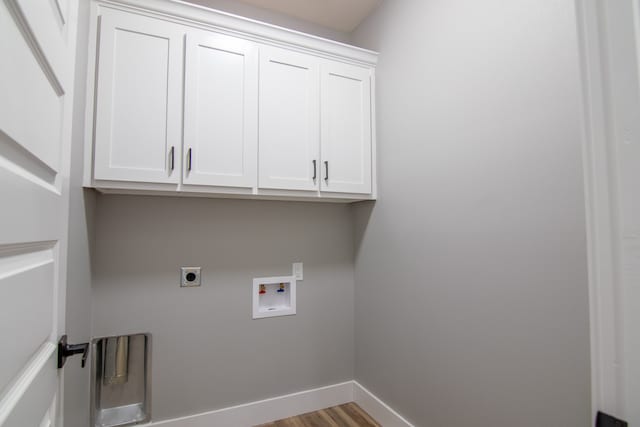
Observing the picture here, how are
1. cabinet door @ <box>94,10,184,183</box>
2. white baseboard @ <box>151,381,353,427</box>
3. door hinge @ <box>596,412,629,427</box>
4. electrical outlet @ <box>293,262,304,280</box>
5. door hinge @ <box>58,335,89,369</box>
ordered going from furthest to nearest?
1. electrical outlet @ <box>293,262,304,280</box>
2. white baseboard @ <box>151,381,353,427</box>
3. cabinet door @ <box>94,10,184,183</box>
4. door hinge @ <box>58,335,89,369</box>
5. door hinge @ <box>596,412,629,427</box>

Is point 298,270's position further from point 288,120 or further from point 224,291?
point 288,120

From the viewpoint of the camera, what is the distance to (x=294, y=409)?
2119 millimetres

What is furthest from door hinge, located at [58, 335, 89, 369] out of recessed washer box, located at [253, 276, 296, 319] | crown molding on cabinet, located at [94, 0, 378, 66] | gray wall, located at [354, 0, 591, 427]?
crown molding on cabinet, located at [94, 0, 378, 66]

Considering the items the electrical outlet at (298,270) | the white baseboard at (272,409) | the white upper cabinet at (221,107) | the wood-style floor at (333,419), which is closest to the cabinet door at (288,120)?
the white upper cabinet at (221,107)

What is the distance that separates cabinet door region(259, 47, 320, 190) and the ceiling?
479 millimetres

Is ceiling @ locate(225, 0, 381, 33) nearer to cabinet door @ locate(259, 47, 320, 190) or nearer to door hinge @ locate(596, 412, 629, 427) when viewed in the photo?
cabinet door @ locate(259, 47, 320, 190)

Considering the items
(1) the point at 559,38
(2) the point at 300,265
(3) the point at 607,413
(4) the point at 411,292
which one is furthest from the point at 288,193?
(3) the point at 607,413

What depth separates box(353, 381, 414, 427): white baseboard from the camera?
73.5 inches

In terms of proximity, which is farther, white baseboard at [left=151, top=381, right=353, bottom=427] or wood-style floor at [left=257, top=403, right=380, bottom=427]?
wood-style floor at [left=257, top=403, right=380, bottom=427]

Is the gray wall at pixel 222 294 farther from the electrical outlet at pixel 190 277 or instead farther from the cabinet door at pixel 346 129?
the cabinet door at pixel 346 129

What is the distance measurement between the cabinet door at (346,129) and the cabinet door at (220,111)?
1.46 ft

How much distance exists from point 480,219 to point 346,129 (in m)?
1.01

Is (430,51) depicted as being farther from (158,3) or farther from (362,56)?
(158,3)

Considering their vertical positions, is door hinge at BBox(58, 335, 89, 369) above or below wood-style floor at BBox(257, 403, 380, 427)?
above
